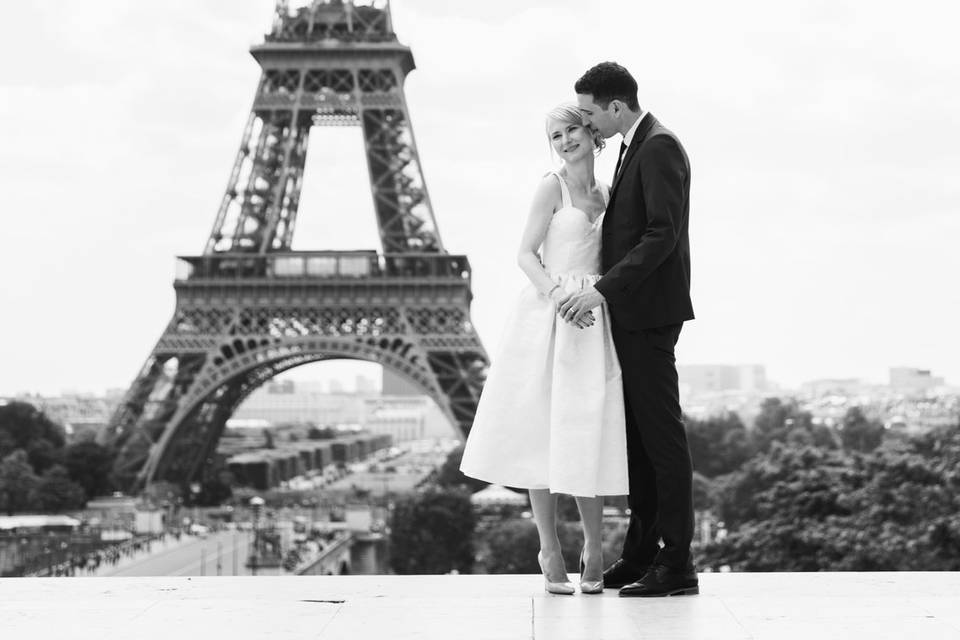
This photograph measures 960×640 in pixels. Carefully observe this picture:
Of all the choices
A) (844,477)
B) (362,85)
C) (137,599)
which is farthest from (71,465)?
(137,599)

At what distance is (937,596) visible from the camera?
5.75 meters

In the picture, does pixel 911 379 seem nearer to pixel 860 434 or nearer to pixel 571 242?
pixel 860 434

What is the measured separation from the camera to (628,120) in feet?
19.4

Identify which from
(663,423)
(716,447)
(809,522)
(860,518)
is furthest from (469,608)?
(716,447)

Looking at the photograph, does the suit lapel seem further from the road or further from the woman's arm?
the road

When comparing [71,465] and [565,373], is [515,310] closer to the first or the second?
[565,373]

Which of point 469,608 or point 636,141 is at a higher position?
point 636,141

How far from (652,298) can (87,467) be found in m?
44.2

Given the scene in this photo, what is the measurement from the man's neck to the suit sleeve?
0.68 ft

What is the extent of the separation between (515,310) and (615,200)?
2.29 feet

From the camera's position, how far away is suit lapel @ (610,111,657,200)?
5852mm

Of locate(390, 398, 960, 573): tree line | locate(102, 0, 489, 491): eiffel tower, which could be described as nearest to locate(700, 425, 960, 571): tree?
locate(390, 398, 960, 573): tree line

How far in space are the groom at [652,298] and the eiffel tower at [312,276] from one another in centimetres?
2975

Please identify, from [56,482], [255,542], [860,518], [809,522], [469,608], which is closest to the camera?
[469,608]
